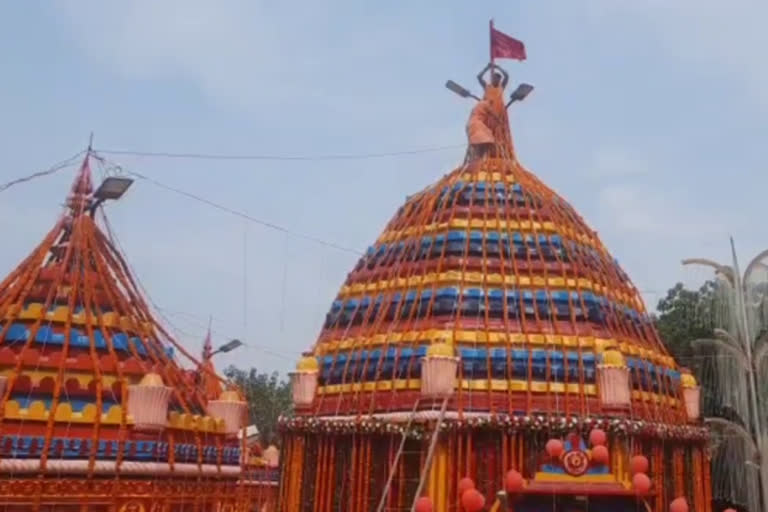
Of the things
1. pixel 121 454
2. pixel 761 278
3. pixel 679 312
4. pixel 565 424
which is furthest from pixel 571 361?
pixel 679 312

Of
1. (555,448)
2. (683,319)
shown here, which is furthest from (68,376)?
(683,319)

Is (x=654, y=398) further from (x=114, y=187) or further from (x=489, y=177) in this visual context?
(x=114, y=187)

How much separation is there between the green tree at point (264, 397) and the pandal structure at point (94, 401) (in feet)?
124

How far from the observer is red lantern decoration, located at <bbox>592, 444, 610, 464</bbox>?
688 inches

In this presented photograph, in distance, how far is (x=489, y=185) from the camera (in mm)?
23938

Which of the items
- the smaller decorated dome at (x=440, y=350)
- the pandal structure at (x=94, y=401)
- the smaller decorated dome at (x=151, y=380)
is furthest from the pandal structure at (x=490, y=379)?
the smaller decorated dome at (x=151, y=380)

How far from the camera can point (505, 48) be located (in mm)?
26953

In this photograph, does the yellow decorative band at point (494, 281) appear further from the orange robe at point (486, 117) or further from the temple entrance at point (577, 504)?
the orange robe at point (486, 117)

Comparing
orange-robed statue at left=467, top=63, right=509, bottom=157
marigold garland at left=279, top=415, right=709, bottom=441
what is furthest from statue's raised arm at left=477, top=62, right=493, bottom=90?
marigold garland at left=279, top=415, right=709, bottom=441

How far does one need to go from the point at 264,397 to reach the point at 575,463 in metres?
45.5

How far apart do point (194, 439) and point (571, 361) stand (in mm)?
8913

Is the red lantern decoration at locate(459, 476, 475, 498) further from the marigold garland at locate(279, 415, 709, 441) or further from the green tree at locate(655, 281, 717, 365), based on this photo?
the green tree at locate(655, 281, 717, 365)

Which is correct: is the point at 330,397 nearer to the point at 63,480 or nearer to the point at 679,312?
the point at 63,480

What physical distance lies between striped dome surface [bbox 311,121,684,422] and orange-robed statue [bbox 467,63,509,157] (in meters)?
1.34
